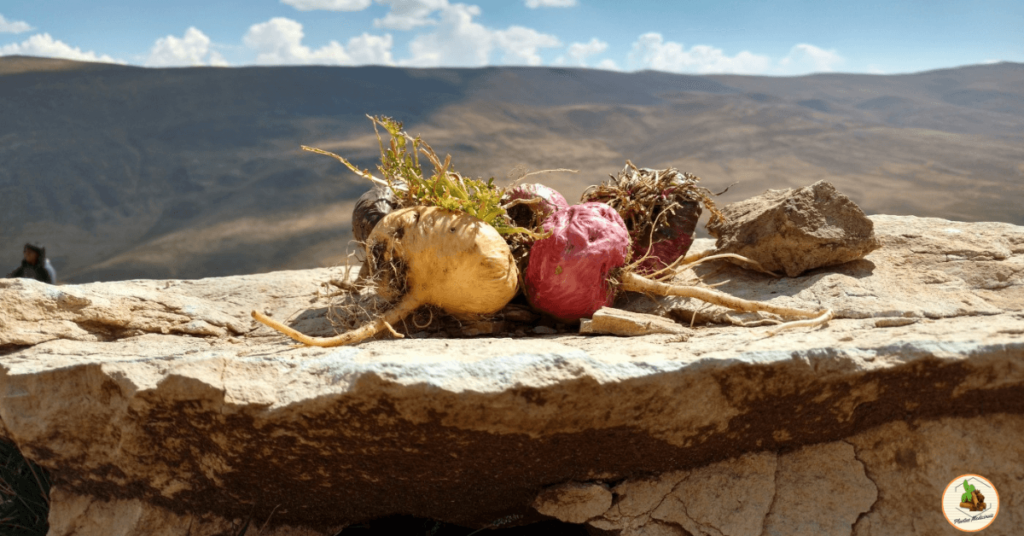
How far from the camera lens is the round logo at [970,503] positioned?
2.23 meters

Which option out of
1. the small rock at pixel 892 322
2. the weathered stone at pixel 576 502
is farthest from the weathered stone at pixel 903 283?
the weathered stone at pixel 576 502

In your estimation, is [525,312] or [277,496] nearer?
[277,496]

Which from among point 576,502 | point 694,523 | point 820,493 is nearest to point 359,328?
point 576,502

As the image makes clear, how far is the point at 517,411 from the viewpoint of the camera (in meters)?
1.97

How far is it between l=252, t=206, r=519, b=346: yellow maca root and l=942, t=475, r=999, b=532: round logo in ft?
5.04

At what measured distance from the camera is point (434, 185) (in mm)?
2666

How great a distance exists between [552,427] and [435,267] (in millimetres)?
764

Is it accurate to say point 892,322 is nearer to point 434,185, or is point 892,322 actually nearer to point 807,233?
point 807,233

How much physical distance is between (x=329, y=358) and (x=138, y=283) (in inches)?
82.7

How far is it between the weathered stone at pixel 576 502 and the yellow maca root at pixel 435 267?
0.70m

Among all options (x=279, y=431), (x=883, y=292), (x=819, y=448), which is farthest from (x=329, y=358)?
(x=883, y=292)

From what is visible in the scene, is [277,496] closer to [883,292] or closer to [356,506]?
[356,506]

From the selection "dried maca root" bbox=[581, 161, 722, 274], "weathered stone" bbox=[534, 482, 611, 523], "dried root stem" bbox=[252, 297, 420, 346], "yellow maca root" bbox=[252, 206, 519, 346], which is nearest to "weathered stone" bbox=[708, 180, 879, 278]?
"dried maca root" bbox=[581, 161, 722, 274]

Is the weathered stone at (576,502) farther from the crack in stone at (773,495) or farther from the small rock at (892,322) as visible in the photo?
the small rock at (892,322)
